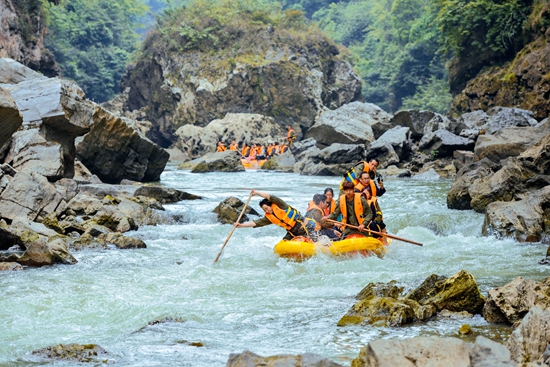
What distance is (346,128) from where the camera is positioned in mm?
25297

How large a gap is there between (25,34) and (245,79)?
14.4 metres

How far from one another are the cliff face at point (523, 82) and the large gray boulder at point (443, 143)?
2.77 metres

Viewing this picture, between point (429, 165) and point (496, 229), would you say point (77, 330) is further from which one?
point (429, 165)

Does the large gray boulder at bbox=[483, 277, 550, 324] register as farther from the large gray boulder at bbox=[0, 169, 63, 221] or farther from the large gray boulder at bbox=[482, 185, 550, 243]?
the large gray boulder at bbox=[0, 169, 63, 221]

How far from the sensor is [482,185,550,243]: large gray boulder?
10.0m

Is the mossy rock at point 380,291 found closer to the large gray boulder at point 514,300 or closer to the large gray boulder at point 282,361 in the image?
the large gray boulder at point 514,300

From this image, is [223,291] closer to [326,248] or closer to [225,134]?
[326,248]

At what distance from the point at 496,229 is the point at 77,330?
23.0 ft

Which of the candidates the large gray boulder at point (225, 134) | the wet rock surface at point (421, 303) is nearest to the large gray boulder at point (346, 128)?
the large gray boulder at point (225, 134)

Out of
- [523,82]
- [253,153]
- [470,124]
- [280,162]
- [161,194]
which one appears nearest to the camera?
[161,194]

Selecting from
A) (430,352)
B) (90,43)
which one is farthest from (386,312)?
(90,43)

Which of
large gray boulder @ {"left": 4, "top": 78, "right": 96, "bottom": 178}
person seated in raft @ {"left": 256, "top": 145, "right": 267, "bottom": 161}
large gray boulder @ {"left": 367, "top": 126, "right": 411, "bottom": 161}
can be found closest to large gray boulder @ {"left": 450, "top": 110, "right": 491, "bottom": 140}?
large gray boulder @ {"left": 367, "top": 126, "right": 411, "bottom": 161}

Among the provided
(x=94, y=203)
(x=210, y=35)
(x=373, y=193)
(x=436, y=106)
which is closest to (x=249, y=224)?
(x=373, y=193)

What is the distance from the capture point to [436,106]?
48.4m
